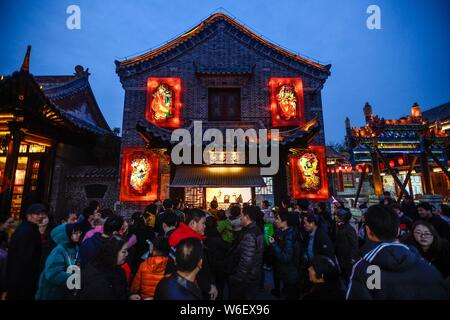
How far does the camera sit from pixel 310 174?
10945 millimetres

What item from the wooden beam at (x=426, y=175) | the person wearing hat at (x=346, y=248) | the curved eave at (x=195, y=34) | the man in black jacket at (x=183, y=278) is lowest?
the person wearing hat at (x=346, y=248)

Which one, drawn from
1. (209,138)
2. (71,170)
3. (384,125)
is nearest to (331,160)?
(384,125)

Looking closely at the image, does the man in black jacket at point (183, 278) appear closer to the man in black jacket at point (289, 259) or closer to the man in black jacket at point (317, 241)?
the man in black jacket at point (289, 259)

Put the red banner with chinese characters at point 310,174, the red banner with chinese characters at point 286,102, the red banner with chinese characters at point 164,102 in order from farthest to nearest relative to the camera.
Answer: the red banner with chinese characters at point 286,102 < the red banner with chinese characters at point 164,102 < the red banner with chinese characters at point 310,174

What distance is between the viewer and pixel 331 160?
16109 mm

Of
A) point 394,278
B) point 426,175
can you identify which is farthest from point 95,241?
point 426,175

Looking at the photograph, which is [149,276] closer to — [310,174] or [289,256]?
[289,256]

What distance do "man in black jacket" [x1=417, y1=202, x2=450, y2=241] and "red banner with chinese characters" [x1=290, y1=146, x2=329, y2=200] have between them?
6.09 meters

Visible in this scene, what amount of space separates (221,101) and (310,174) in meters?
6.21

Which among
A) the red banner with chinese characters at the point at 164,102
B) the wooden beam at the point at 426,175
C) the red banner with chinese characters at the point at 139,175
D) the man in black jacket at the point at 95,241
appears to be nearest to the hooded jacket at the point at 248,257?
the man in black jacket at the point at 95,241

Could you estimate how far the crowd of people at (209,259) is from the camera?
6.17ft

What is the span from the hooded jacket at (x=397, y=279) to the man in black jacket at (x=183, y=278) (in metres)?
1.46

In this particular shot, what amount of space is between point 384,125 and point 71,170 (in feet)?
49.9

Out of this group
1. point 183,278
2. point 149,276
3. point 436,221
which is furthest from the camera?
point 436,221
